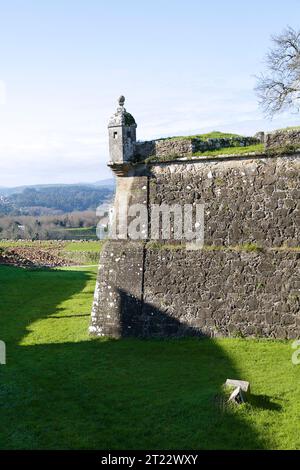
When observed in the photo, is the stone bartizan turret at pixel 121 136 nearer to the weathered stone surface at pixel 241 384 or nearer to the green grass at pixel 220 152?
the green grass at pixel 220 152

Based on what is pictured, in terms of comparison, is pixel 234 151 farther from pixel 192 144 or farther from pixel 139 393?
pixel 139 393

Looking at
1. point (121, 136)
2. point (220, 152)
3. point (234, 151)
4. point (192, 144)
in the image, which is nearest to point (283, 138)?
point (234, 151)

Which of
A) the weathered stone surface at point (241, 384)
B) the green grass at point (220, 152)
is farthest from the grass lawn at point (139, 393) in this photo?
the green grass at point (220, 152)

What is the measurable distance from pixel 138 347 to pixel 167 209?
4.12 metres

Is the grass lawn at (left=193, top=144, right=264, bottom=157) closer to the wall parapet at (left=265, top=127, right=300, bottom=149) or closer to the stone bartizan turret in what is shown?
the wall parapet at (left=265, top=127, right=300, bottom=149)

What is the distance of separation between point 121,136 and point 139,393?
25.1 feet

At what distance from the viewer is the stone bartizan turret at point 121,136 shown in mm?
14414

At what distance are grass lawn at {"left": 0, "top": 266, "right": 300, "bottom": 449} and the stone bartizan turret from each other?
5.44 m

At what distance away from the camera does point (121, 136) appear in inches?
567

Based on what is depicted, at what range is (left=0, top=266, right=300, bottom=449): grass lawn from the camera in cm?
801

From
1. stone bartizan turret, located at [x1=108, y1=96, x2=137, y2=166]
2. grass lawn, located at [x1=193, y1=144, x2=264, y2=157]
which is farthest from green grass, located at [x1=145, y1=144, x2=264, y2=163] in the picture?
stone bartizan turret, located at [x1=108, y1=96, x2=137, y2=166]

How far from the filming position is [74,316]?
17656mm

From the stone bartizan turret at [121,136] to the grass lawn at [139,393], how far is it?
5.44 metres

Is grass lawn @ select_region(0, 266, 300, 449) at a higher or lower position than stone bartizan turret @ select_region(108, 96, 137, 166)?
lower
